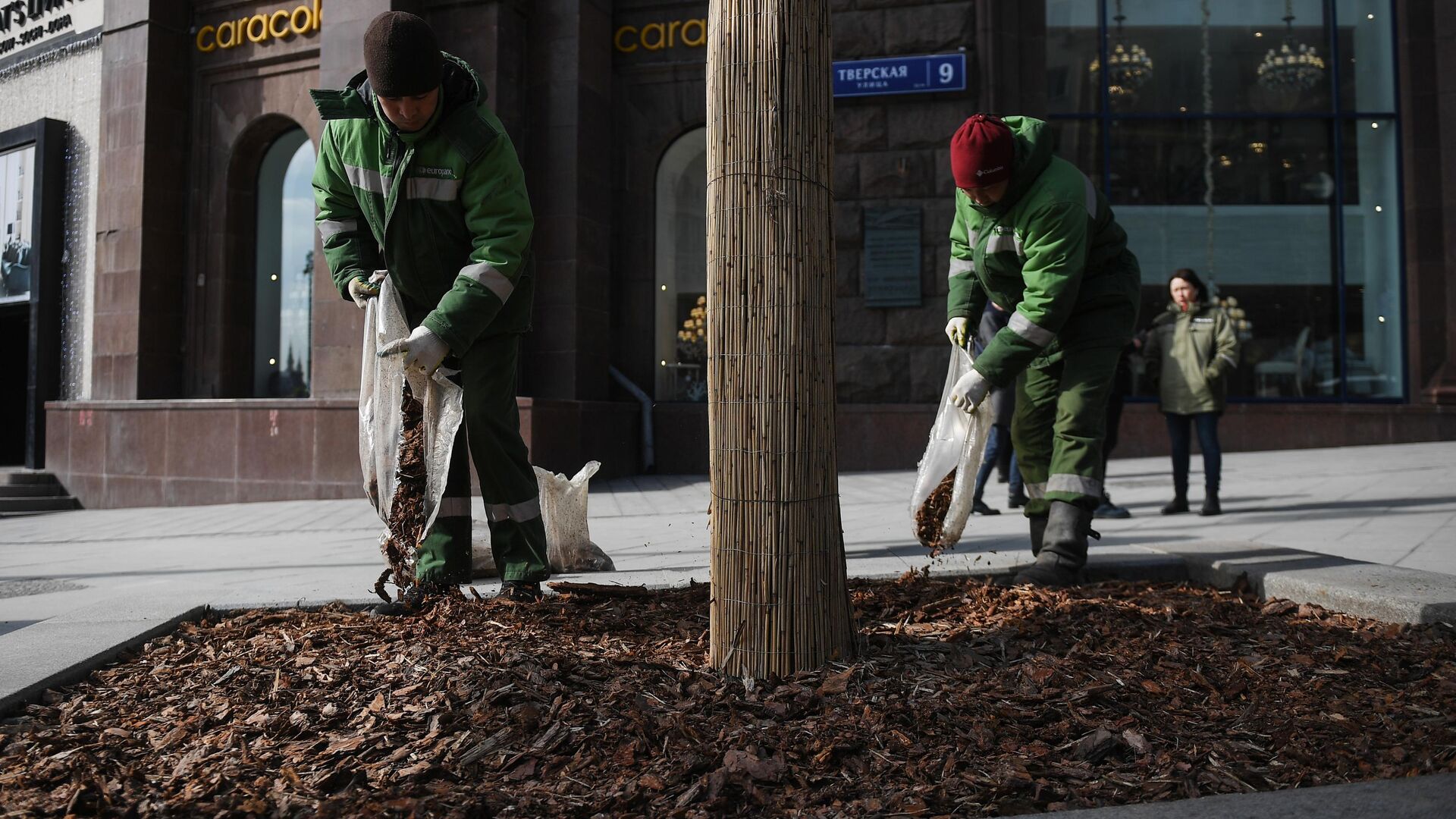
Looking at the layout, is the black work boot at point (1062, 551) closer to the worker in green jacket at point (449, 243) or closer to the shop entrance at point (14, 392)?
the worker in green jacket at point (449, 243)

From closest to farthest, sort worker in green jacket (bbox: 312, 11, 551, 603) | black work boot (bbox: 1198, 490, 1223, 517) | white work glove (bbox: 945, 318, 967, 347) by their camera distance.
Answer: worker in green jacket (bbox: 312, 11, 551, 603) < white work glove (bbox: 945, 318, 967, 347) < black work boot (bbox: 1198, 490, 1223, 517)

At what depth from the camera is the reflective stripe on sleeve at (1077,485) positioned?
3.68m

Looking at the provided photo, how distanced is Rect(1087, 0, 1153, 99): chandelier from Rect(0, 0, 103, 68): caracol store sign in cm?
1176

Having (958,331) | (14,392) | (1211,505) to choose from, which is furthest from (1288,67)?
(14,392)

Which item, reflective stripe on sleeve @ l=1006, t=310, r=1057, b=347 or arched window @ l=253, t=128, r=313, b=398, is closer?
reflective stripe on sleeve @ l=1006, t=310, r=1057, b=347

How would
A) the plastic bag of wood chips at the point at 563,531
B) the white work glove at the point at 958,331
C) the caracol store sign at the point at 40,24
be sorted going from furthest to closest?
the caracol store sign at the point at 40,24 → the plastic bag of wood chips at the point at 563,531 → the white work glove at the point at 958,331

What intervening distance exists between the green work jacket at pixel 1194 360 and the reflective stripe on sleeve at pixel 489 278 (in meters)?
5.20

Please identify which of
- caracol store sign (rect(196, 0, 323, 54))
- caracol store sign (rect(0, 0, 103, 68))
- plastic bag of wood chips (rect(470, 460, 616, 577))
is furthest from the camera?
caracol store sign (rect(0, 0, 103, 68))

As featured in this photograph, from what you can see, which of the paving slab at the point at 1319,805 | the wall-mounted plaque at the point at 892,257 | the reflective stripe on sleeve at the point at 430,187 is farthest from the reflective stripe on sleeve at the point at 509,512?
the wall-mounted plaque at the point at 892,257

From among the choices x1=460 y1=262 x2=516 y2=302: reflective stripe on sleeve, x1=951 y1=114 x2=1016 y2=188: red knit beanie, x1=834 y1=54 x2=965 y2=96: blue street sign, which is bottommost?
x1=460 y1=262 x2=516 y2=302: reflective stripe on sleeve

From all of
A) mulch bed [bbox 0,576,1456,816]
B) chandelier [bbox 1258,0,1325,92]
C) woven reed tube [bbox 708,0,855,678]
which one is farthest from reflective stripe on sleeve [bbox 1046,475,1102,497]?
chandelier [bbox 1258,0,1325,92]

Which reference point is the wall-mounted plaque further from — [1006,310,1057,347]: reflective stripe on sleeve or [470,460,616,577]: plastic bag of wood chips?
[1006,310,1057,347]: reflective stripe on sleeve

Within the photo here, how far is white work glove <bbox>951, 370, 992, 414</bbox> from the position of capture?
3.54 meters

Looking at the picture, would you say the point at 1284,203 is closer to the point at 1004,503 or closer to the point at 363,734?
the point at 1004,503
